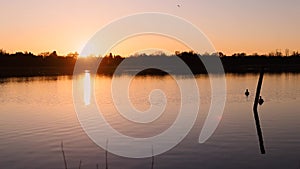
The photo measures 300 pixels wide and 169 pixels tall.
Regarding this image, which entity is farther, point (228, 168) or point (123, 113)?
point (123, 113)

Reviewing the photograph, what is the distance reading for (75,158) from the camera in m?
15.8

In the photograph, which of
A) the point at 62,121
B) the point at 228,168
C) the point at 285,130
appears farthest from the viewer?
the point at 62,121

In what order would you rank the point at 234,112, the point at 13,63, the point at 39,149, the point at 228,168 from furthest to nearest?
the point at 13,63, the point at 234,112, the point at 39,149, the point at 228,168

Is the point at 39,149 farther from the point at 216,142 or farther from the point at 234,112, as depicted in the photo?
the point at 234,112

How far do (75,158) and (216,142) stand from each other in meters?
6.23

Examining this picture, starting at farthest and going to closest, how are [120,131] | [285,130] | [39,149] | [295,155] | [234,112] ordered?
1. [234,112]
2. [120,131]
3. [285,130]
4. [39,149]
5. [295,155]

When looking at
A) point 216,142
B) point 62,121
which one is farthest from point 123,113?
point 216,142

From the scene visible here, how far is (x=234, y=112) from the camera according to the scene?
28172mm

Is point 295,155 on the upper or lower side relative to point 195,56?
lower

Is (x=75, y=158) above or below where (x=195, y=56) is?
below

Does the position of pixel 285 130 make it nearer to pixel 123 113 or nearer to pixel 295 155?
pixel 295 155

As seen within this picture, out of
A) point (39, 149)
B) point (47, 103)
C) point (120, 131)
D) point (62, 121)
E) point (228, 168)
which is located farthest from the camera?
point (47, 103)

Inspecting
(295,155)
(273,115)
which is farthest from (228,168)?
(273,115)

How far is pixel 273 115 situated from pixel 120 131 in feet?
33.8
